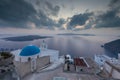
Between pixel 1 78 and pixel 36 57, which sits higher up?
pixel 1 78

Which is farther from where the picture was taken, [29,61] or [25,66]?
[29,61]

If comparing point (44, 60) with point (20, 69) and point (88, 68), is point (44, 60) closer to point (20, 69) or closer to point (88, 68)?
point (20, 69)

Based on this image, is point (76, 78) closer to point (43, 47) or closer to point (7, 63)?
point (7, 63)

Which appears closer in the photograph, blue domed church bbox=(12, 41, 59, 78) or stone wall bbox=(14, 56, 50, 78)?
stone wall bbox=(14, 56, 50, 78)

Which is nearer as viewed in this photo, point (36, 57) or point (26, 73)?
point (26, 73)

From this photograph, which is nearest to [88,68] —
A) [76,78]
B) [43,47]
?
[76,78]

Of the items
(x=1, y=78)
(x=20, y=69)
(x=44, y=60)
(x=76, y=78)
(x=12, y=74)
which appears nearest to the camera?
(x=1, y=78)

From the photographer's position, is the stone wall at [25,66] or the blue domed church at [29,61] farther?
the blue domed church at [29,61]

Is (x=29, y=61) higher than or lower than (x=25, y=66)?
higher

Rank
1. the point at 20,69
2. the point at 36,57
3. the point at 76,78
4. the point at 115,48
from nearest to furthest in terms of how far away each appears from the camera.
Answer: the point at 76,78 < the point at 20,69 < the point at 36,57 < the point at 115,48

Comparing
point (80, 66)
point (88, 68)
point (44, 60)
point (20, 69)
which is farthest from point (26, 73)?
point (88, 68)
